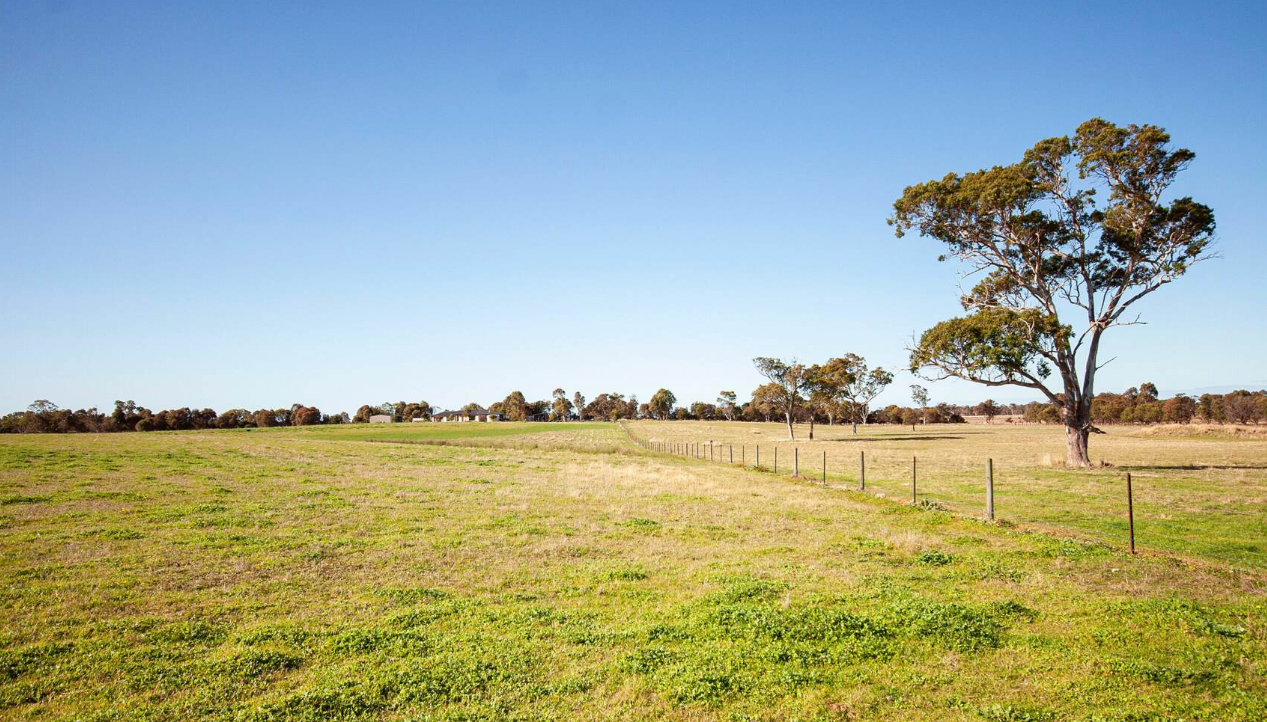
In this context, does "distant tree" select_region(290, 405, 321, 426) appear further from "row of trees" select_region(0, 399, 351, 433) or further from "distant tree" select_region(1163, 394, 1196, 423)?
"distant tree" select_region(1163, 394, 1196, 423)

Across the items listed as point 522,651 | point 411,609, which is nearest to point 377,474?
point 411,609

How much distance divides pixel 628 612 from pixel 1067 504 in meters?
20.2

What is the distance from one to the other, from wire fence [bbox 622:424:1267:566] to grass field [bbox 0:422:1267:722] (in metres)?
0.25

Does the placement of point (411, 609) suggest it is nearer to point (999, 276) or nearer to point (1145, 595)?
point (1145, 595)

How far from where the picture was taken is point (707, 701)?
23.8 feet

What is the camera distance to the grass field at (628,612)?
7.38 metres

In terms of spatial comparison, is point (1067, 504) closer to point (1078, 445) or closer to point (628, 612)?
point (1078, 445)

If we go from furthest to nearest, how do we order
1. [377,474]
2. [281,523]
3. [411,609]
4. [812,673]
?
[377,474]
[281,523]
[411,609]
[812,673]

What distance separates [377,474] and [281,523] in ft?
49.4

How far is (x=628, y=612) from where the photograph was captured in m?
10.5

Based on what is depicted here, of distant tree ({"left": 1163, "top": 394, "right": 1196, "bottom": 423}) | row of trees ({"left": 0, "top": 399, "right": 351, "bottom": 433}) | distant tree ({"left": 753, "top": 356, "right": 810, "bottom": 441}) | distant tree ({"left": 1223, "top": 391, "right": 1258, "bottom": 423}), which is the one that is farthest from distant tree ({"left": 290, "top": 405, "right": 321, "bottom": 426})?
distant tree ({"left": 1223, "top": 391, "right": 1258, "bottom": 423})

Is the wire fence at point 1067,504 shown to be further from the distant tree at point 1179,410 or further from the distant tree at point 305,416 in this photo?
the distant tree at point 305,416

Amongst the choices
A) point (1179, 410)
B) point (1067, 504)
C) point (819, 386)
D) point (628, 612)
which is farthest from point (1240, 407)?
point (628, 612)

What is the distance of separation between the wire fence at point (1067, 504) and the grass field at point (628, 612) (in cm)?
25
